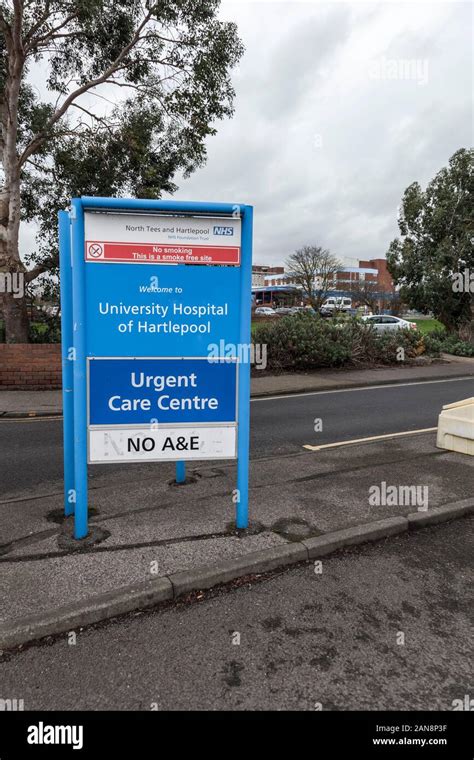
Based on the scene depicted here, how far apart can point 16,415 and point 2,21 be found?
8688 mm

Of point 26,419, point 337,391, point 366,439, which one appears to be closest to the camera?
point 366,439

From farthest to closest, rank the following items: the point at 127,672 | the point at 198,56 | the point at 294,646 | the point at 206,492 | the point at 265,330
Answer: the point at 265,330 → the point at 198,56 → the point at 206,492 → the point at 294,646 → the point at 127,672

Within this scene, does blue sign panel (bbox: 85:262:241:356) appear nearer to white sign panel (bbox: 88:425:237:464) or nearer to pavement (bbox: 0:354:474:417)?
white sign panel (bbox: 88:425:237:464)

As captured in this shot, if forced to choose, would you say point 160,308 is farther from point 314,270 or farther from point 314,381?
point 314,270

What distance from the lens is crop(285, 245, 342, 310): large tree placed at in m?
49.1

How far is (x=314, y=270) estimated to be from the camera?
49.3m

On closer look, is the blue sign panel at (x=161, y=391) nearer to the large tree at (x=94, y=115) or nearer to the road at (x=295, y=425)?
the road at (x=295, y=425)

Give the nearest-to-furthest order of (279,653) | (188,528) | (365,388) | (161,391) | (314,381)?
1. (279,653)
2. (161,391)
3. (188,528)
4. (365,388)
5. (314,381)

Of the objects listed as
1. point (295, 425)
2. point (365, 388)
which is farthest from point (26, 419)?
point (365, 388)

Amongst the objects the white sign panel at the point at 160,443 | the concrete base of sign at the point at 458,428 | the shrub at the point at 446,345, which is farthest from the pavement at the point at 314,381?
the white sign panel at the point at 160,443

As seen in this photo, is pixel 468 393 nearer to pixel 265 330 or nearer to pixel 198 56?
pixel 265 330

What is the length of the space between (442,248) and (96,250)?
67.3 feet

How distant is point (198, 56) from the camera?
12.2 m
